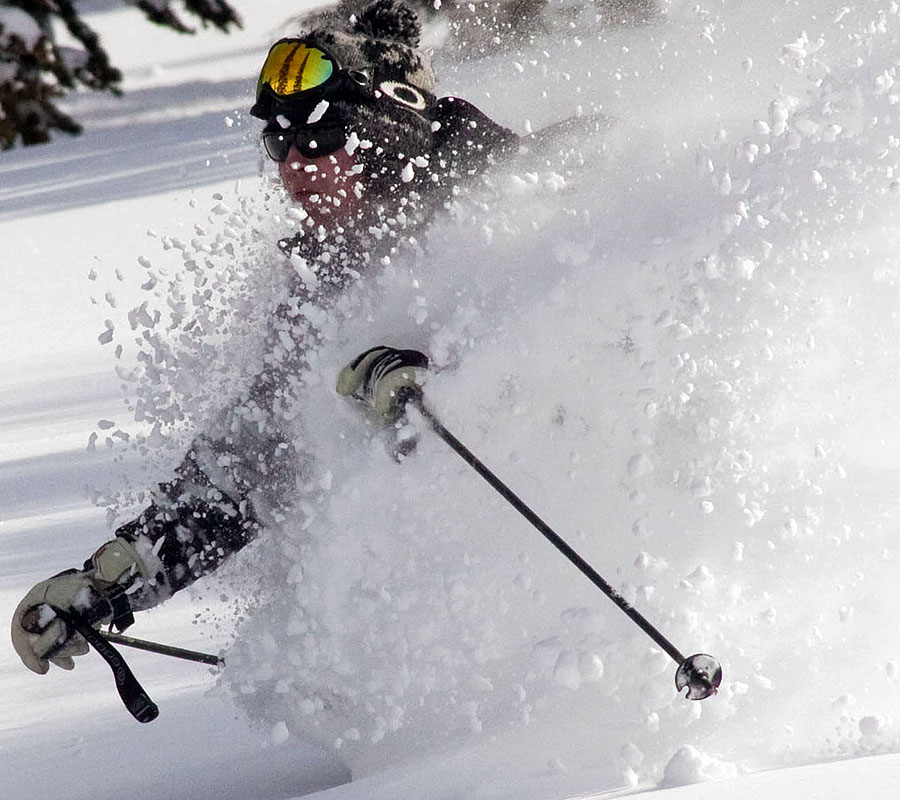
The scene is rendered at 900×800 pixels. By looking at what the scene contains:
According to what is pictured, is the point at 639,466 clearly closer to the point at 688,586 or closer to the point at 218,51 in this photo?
the point at 688,586

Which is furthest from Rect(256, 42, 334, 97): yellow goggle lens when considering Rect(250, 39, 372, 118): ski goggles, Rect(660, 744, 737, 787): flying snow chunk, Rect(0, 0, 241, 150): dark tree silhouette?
Rect(0, 0, 241, 150): dark tree silhouette

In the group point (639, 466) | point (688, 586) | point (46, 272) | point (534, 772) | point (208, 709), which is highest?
point (639, 466)

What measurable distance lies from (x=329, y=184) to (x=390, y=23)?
0.62 meters

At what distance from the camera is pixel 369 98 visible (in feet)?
9.46

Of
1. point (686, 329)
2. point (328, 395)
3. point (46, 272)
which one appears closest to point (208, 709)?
point (328, 395)

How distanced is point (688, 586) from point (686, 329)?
0.50 meters

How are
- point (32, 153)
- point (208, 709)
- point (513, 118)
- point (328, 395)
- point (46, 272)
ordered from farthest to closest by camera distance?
point (32, 153), point (46, 272), point (513, 118), point (208, 709), point (328, 395)

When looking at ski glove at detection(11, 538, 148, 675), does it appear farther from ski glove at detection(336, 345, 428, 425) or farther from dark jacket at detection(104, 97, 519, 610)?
ski glove at detection(336, 345, 428, 425)

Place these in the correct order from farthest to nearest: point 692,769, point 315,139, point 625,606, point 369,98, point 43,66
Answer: point 43,66 → point 369,98 → point 315,139 → point 625,606 → point 692,769

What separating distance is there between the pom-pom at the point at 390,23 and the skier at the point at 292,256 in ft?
0.74

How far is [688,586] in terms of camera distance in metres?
2.56

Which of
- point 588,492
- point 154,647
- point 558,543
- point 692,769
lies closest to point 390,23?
point 588,492

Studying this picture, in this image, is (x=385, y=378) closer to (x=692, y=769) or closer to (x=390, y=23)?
(x=692, y=769)

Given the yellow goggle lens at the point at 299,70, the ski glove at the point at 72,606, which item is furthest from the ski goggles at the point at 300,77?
the ski glove at the point at 72,606
